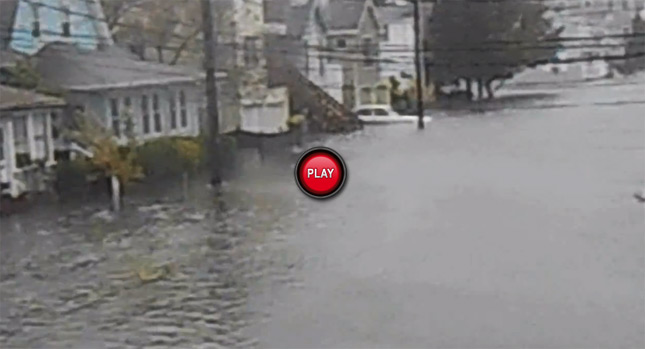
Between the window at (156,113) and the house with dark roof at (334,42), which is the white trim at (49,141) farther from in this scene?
the house with dark roof at (334,42)

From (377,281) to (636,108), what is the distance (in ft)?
1.99

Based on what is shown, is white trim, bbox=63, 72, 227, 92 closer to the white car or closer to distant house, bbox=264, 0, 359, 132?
distant house, bbox=264, 0, 359, 132

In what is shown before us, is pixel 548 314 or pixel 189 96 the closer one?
pixel 548 314

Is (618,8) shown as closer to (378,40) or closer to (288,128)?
(378,40)

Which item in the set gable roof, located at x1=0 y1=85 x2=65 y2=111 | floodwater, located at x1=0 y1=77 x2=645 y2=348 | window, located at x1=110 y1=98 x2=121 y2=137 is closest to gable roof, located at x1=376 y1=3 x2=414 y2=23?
floodwater, located at x1=0 y1=77 x2=645 y2=348

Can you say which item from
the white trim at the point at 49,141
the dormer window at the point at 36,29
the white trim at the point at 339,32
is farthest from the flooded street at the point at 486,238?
the dormer window at the point at 36,29

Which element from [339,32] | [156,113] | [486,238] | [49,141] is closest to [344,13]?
[339,32]

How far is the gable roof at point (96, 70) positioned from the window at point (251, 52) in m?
0.06

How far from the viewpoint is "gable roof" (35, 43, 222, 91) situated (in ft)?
7.89

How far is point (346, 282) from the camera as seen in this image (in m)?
2.35

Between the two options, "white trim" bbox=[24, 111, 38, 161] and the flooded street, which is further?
"white trim" bbox=[24, 111, 38, 161]

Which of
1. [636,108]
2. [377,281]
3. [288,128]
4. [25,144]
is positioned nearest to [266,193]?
[288,128]

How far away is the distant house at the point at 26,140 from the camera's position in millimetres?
2396

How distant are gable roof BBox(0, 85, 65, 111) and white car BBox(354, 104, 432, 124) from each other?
2.01 feet
